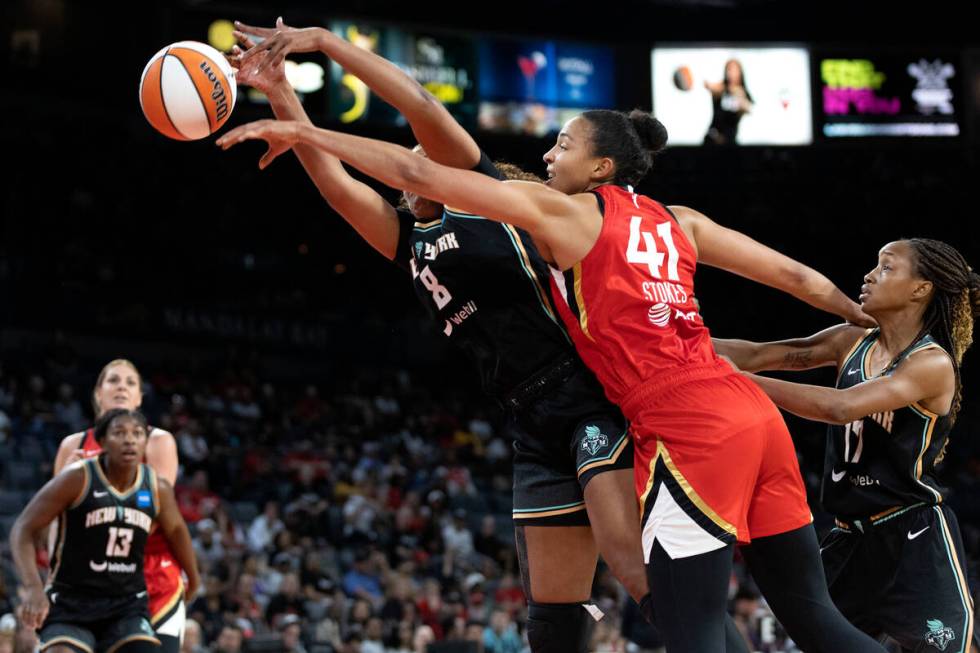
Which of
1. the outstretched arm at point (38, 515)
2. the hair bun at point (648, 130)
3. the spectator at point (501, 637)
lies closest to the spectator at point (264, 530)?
the spectator at point (501, 637)

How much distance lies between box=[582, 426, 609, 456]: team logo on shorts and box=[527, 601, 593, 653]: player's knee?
613 millimetres

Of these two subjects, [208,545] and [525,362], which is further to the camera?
[208,545]

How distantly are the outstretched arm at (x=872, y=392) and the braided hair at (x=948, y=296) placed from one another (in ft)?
0.48

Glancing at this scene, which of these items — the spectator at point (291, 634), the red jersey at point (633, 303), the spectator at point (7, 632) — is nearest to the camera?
the red jersey at point (633, 303)

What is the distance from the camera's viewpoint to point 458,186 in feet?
10.6

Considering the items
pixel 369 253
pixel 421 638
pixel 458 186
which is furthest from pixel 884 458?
pixel 369 253

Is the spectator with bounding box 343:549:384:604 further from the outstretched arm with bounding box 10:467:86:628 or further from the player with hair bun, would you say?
the player with hair bun

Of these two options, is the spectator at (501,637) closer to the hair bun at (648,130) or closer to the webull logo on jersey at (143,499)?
the webull logo on jersey at (143,499)

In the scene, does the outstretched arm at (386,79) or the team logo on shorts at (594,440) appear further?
the team logo on shorts at (594,440)

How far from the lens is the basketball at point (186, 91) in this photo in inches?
160

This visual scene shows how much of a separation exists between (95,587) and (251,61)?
122 inches

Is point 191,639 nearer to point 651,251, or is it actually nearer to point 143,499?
point 143,499

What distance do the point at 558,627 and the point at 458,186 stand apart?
5.15ft

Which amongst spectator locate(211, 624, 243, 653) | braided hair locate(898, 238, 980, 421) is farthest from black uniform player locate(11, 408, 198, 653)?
spectator locate(211, 624, 243, 653)
